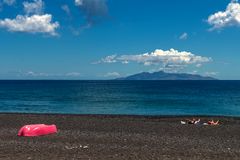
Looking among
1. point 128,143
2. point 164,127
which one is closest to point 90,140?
point 128,143

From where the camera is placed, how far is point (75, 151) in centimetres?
2188

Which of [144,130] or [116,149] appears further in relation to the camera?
[144,130]

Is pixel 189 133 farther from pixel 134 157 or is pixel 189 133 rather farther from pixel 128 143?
pixel 134 157

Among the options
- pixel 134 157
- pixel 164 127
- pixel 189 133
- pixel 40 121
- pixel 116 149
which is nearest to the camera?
pixel 134 157

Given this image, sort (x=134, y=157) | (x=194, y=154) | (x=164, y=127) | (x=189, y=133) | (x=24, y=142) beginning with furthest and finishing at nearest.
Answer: (x=164, y=127), (x=189, y=133), (x=24, y=142), (x=194, y=154), (x=134, y=157)

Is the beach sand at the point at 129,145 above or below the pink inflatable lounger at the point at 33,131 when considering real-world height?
below

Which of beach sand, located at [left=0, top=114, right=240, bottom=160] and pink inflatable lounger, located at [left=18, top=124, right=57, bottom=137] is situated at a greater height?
pink inflatable lounger, located at [left=18, top=124, right=57, bottom=137]

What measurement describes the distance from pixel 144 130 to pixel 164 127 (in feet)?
8.31

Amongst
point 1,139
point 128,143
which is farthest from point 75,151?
point 1,139

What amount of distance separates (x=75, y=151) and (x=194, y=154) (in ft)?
17.4

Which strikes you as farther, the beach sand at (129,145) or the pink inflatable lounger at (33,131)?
the pink inflatable lounger at (33,131)

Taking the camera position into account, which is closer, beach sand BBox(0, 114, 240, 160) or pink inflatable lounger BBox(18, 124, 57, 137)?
beach sand BBox(0, 114, 240, 160)

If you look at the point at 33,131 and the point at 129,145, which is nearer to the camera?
the point at 129,145

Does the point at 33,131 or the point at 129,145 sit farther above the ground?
the point at 33,131
